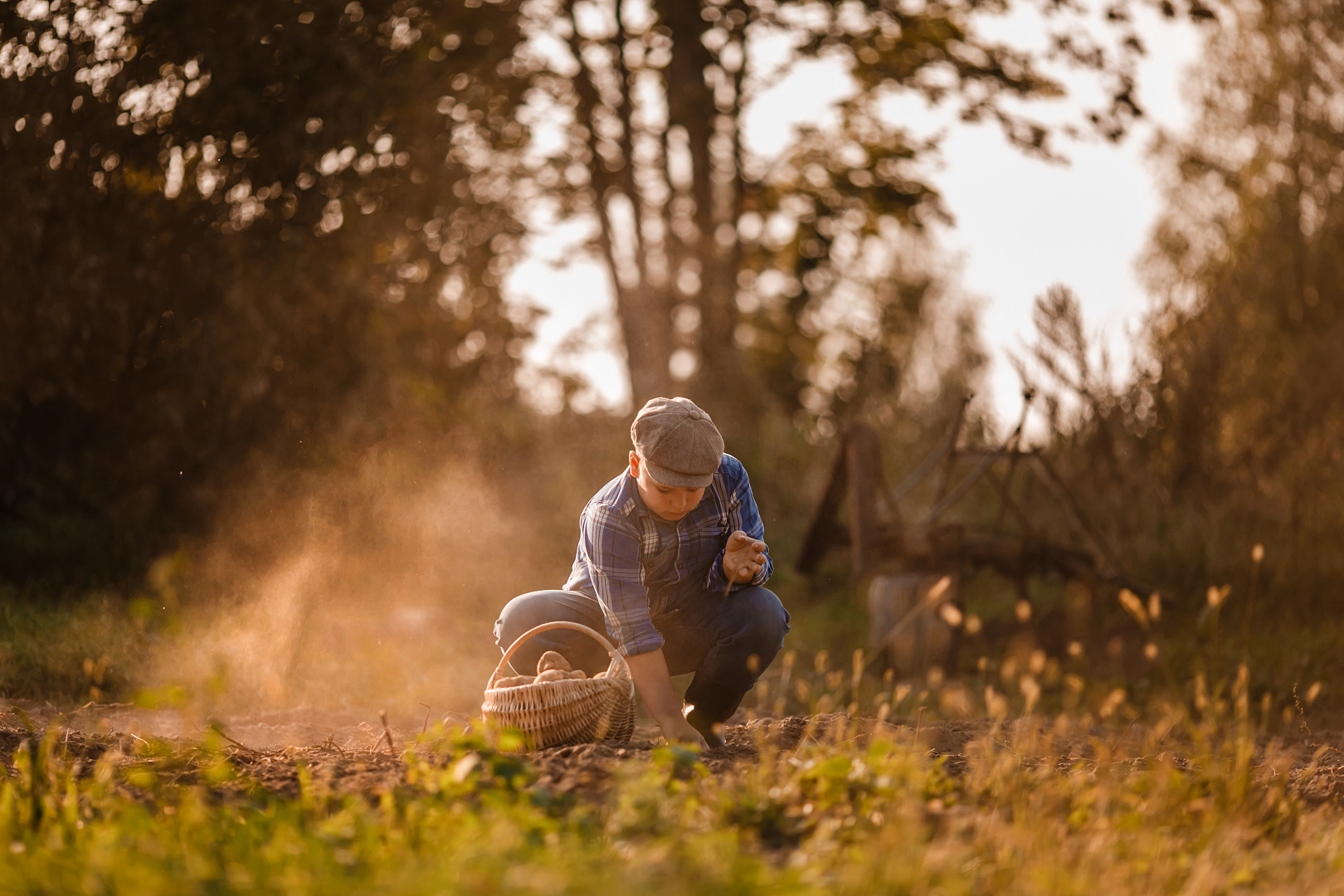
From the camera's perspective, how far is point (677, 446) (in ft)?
11.9

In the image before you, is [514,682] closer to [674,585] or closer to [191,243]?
[674,585]

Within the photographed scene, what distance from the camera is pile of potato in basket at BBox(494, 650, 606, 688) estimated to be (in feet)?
12.6

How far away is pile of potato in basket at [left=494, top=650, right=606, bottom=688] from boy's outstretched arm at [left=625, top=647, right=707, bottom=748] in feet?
0.51

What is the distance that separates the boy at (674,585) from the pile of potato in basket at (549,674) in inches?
6.7

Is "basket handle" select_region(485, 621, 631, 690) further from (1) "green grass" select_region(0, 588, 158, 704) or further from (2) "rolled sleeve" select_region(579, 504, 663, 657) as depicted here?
(1) "green grass" select_region(0, 588, 158, 704)

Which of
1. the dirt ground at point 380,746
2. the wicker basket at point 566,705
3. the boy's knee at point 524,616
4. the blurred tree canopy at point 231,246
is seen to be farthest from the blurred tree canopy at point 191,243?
the wicker basket at point 566,705

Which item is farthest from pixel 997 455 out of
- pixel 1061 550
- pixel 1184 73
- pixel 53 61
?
pixel 1184 73

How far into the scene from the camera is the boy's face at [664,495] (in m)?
3.78

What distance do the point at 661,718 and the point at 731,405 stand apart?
451 inches

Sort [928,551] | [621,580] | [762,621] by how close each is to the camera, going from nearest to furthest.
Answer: [621,580]
[762,621]
[928,551]

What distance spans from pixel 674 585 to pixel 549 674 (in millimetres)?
565

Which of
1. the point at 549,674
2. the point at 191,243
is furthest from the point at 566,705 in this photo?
the point at 191,243

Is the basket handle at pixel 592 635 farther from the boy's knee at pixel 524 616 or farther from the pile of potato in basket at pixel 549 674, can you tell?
the boy's knee at pixel 524 616

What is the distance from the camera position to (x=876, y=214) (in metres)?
15.1
